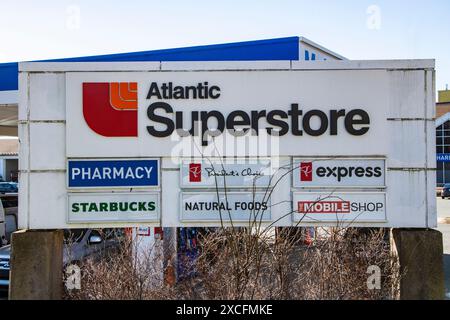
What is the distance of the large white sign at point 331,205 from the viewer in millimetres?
5391

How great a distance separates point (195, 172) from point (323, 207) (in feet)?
4.89

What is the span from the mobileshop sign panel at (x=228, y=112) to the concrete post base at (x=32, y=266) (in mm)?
1141

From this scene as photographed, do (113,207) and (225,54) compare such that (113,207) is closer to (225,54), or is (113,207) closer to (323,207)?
(323,207)

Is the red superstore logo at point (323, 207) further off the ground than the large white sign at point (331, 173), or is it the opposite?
the large white sign at point (331, 173)

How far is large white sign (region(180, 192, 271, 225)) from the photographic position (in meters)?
5.39

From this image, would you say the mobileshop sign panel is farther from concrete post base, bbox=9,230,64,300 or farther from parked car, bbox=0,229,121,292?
parked car, bbox=0,229,121,292

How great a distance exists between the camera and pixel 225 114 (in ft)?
17.8

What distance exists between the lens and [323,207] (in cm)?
540

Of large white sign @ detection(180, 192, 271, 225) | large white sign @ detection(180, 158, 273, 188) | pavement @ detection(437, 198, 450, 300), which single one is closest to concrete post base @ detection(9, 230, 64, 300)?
large white sign @ detection(180, 192, 271, 225)

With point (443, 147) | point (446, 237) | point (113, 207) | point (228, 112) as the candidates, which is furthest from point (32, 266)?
point (443, 147)

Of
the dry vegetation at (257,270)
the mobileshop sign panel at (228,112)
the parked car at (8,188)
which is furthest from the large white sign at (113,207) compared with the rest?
the parked car at (8,188)

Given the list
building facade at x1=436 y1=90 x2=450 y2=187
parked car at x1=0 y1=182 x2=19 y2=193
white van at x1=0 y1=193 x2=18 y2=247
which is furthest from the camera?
building facade at x1=436 y1=90 x2=450 y2=187

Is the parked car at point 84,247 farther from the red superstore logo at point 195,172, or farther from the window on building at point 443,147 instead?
the window on building at point 443,147

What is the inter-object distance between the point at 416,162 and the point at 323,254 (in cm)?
157
